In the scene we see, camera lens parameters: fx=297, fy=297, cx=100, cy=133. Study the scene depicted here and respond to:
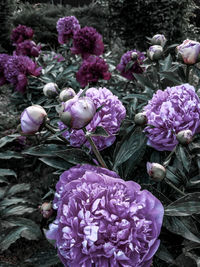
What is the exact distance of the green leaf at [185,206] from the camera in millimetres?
609

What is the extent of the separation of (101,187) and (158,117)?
278mm

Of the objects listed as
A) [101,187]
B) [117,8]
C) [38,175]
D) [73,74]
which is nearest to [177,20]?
[117,8]

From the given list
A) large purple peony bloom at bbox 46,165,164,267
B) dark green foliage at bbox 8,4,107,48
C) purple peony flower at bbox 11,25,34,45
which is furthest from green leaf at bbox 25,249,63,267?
dark green foliage at bbox 8,4,107,48

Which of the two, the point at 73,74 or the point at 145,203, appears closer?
the point at 145,203

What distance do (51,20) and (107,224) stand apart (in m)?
6.20

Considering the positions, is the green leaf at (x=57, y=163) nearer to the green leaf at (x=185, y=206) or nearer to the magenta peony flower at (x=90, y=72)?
the green leaf at (x=185, y=206)

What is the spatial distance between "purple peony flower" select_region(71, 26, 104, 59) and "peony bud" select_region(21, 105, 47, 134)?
1.12 metres

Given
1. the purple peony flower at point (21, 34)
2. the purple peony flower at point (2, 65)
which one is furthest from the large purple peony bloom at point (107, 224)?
the purple peony flower at point (21, 34)

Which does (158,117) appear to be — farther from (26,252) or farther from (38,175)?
(38,175)

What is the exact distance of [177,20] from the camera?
4230mm

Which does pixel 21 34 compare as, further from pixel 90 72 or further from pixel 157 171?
pixel 157 171

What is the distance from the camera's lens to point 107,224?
561 millimetres

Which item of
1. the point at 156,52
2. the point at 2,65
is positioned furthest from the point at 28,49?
the point at 156,52

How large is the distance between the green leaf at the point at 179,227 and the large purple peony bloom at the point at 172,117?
19 cm
